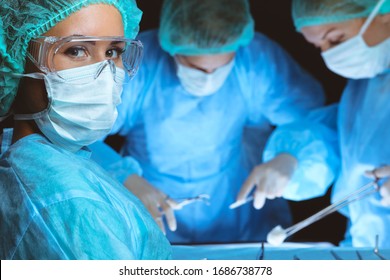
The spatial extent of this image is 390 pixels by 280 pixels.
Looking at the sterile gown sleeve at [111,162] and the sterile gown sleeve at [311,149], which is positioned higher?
the sterile gown sleeve at [111,162]

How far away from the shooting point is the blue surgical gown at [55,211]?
106cm

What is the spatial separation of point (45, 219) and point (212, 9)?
1.45m

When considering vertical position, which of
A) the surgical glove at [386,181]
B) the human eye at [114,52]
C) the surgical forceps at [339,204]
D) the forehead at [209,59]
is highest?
the human eye at [114,52]

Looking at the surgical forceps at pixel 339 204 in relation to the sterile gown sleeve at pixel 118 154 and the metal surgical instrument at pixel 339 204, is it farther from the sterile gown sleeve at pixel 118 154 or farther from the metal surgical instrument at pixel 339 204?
the sterile gown sleeve at pixel 118 154

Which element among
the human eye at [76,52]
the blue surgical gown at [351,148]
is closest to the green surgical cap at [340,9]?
the blue surgical gown at [351,148]

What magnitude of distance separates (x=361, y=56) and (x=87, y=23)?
4.36ft

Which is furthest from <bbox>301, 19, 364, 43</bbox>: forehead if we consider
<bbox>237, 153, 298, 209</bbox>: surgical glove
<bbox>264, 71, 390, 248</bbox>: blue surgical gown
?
<bbox>237, 153, 298, 209</bbox>: surgical glove

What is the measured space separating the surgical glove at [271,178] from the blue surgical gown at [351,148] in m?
0.06

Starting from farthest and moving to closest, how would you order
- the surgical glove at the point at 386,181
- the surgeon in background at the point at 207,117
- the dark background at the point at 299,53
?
1. the dark background at the point at 299,53
2. the surgeon in background at the point at 207,117
3. the surgical glove at the point at 386,181

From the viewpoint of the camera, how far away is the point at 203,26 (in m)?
2.23

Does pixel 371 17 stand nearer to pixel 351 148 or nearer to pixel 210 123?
pixel 351 148

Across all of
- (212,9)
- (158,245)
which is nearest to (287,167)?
(212,9)
